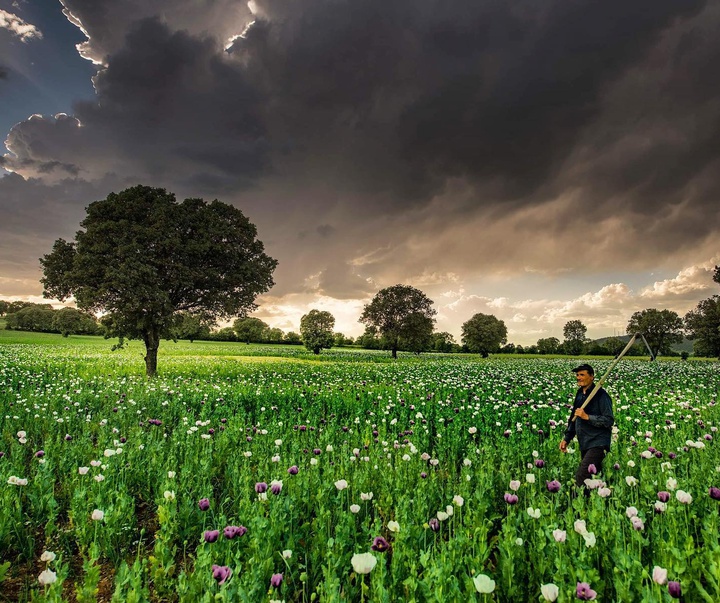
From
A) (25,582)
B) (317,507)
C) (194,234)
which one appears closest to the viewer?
(25,582)

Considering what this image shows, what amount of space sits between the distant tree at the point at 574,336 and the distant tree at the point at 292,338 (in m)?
80.3

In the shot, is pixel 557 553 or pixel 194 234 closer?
pixel 557 553

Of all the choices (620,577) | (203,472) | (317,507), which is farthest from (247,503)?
(620,577)

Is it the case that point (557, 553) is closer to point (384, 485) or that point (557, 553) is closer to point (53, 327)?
point (384, 485)

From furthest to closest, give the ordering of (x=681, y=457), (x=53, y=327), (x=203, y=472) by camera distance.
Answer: (x=53, y=327), (x=681, y=457), (x=203, y=472)

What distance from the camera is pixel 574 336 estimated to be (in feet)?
403

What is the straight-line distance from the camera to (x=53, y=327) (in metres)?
107

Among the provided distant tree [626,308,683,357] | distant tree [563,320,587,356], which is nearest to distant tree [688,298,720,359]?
distant tree [626,308,683,357]

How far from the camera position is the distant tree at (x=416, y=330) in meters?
57.1

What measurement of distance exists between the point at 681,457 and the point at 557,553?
548 cm

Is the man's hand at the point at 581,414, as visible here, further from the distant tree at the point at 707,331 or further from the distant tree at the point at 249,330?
the distant tree at the point at 249,330

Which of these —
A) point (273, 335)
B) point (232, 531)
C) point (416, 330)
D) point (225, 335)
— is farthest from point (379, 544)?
point (273, 335)

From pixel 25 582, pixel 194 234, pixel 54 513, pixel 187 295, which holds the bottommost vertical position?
pixel 25 582

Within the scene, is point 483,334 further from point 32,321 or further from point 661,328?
point 32,321
